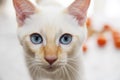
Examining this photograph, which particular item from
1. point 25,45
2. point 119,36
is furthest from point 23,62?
point 119,36

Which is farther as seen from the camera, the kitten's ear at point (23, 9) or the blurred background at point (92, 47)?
the blurred background at point (92, 47)

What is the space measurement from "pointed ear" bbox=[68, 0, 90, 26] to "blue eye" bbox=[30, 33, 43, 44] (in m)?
0.06

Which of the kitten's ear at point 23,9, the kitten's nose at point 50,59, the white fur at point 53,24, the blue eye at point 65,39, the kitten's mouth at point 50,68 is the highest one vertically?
the kitten's ear at point 23,9

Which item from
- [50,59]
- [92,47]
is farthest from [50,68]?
[92,47]

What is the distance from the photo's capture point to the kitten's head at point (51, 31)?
0.48 m

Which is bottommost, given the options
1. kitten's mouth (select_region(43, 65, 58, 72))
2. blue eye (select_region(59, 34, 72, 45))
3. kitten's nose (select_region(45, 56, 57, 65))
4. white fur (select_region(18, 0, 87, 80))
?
kitten's mouth (select_region(43, 65, 58, 72))

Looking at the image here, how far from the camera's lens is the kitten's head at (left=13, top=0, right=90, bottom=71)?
48 centimetres

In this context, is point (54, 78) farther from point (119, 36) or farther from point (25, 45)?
point (119, 36)

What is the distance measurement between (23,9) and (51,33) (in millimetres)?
61

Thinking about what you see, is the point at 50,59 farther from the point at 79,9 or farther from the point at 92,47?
the point at 92,47

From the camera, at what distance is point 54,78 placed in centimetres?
54

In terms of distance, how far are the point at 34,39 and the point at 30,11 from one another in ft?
0.15

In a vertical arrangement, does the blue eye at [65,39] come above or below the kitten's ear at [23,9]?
below

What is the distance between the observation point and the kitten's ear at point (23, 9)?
489 mm
